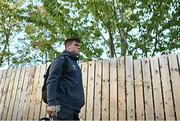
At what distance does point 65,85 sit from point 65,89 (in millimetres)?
54

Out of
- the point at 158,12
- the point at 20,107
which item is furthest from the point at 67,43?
the point at 158,12

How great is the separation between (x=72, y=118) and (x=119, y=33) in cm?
596

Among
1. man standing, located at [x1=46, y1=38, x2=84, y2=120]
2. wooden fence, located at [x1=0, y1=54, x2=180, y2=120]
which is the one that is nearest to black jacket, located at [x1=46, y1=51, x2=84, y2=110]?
man standing, located at [x1=46, y1=38, x2=84, y2=120]

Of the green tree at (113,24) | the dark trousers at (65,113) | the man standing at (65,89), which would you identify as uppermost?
the green tree at (113,24)

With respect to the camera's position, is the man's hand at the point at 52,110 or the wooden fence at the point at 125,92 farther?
the wooden fence at the point at 125,92

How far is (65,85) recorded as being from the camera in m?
4.09

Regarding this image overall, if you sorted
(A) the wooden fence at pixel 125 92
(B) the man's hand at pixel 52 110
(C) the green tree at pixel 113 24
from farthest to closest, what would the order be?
(C) the green tree at pixel 113 24 < (A) the wooden fence at pixel 125 92 < (B) the man's hand at pixel 52 110

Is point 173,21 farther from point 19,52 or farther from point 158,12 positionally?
point 19,52

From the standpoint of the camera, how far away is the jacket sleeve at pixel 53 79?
388 centimetres

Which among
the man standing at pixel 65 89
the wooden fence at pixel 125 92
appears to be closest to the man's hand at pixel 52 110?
the man standing at pixel 65 89

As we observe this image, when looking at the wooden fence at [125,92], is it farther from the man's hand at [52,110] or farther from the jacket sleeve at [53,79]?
the man's hand at [52,110]

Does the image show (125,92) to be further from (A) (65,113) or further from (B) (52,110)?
(B) (52,110)

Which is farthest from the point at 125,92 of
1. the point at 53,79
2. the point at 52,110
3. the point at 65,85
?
the point at 52,110

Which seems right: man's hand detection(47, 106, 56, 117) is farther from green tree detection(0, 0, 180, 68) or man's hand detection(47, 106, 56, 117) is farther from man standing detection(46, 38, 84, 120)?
green tree detection(0, 0, 180, 68)
